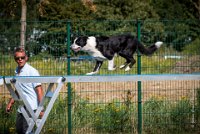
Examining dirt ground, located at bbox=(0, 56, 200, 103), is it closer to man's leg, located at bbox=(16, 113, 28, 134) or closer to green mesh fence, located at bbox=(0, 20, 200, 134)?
green mesh fence, located at bbox=(0, 20, 200, 134)

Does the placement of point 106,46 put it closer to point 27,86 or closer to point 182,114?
point 27,86

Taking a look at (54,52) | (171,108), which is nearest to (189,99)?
(171,108)

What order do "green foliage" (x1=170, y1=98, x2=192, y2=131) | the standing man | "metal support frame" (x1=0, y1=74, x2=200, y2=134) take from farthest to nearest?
"green foliage" (x1=170, y1=98, x2=192, y2=131) → the standing man → "metal support frame" (x1=0, y1=74, x2=200, y2=134)

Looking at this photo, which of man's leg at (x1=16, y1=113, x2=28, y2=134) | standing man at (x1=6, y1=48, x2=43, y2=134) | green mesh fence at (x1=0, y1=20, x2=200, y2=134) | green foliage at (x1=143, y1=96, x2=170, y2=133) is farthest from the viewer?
green foliage at (x1=143, y1=96, x2=170, y2=133)

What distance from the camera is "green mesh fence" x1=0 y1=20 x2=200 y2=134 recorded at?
382 inches

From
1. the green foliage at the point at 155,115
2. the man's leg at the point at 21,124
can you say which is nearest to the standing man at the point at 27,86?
the man's leg at the point at 21,124

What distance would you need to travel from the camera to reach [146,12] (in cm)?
3488

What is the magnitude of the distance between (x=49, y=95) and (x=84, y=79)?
0.61 metres

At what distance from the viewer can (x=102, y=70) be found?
33.0 feet

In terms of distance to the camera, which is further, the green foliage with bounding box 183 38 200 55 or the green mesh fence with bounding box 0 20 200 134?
the green foliage with bounding box 183 38 200 55

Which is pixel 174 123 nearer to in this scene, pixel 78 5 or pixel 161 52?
pixel 161 52

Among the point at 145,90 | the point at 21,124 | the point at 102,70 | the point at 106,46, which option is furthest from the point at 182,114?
the point at 21,124

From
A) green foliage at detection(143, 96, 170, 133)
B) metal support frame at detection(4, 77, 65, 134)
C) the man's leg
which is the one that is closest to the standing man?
the man's leg

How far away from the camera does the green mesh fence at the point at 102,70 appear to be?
9711 millimetres
